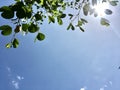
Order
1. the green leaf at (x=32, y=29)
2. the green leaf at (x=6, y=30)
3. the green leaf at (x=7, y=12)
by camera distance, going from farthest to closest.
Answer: the green leaf at (x=32, y=29) → the green leaf at (x=6, y=30) → the green leaf at (x=7, y=12)

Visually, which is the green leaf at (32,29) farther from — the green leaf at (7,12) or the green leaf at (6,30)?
the green leaf at (7,12)

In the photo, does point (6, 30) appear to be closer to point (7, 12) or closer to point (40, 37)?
point (7, 12)

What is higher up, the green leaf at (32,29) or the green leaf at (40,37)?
the green leaf at (32,29)

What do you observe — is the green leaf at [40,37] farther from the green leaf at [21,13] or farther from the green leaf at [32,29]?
the green leaf at [21,13]

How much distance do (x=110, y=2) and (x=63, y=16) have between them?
104 centimetres

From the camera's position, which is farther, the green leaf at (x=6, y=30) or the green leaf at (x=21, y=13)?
the green leaf at (x=6, y=30)

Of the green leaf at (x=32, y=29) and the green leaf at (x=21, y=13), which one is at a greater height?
the green leaf at (x=32, y=29)

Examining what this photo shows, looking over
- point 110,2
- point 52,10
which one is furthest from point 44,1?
point 110,2

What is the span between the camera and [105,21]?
12.1 feet

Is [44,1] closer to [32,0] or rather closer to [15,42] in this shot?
[32,0]

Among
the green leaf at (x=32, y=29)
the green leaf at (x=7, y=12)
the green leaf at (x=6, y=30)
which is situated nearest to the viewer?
the green leaf at (x=7, y=12)

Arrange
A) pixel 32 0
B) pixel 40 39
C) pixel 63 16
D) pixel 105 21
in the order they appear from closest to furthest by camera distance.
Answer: pixel 40 39
pixel 105 21
pixel 32 0
pixel 63 16

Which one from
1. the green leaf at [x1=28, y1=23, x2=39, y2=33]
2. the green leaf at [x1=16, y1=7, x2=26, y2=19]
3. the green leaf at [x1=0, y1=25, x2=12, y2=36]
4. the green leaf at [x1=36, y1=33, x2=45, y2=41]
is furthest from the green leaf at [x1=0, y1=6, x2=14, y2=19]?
the green leaf at [x1=36, y1=33, x2=45, y2=41]

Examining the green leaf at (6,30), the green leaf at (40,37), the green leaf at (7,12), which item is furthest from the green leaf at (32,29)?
the green leaf at (7,12)
